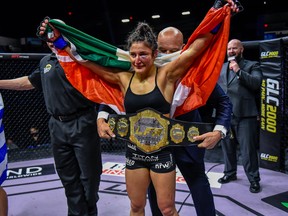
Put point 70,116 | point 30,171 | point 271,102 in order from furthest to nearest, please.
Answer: point 30,171
point 271,102
point 70,116

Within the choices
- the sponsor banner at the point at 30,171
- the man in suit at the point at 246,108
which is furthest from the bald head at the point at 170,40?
the sponsor banner at the point at 30,171

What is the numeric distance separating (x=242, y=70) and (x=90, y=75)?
1.49m

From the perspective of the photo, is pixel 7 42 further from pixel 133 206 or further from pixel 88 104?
pixel 133 206

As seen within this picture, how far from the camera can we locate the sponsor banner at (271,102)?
3016mm

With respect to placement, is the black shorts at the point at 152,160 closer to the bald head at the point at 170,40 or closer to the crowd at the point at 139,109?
the crowd at the point at 139,109

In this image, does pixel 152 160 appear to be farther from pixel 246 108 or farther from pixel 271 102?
pixel 271 102

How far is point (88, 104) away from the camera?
6.17 ft

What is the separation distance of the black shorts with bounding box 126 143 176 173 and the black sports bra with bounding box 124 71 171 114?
0.20 metres

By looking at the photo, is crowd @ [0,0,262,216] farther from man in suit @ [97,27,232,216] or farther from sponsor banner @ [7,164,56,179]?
sponsor banner @ [7,164,56,179]

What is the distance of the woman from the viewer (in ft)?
4.48

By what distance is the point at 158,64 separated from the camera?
1.49 meters

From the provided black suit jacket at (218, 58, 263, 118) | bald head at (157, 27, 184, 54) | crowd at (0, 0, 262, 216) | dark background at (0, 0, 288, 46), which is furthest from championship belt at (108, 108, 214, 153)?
dark background at (0, 0, 288, 46)

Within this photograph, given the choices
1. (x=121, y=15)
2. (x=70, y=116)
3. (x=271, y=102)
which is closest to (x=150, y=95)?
(x=70, y=116)

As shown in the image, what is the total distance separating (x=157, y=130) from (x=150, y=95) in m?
0.17
